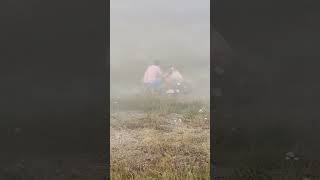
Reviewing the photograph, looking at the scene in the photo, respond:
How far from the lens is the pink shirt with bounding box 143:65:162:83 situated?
4.54 metres

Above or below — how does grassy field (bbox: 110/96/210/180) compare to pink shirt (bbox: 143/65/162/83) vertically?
below

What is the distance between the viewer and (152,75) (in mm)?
4590

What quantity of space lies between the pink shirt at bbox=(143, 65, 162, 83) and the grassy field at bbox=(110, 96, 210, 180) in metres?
0.20

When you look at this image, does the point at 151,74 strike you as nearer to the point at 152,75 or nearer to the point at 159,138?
the point at 152,75

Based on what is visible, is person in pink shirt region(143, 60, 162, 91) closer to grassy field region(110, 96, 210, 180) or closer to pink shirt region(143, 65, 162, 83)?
pink shirt region(143, 65, 162, 83)

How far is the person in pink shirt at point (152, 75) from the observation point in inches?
178

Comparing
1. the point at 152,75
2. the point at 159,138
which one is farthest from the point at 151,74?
the point at 159,138

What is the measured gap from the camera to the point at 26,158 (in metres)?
4.34

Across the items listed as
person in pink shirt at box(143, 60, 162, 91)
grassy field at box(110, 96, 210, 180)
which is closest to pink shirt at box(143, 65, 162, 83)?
person in pink shirt at box(143, 60, 162, 91)

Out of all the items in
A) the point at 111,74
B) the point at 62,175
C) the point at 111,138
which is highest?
the point at 111,74

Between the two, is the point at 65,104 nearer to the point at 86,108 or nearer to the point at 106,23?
the point at 86,108

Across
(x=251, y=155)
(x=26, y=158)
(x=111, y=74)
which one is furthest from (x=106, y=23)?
(x=251, y=155)

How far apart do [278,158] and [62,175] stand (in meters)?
1.94

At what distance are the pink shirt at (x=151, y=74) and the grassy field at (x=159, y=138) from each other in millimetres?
200
